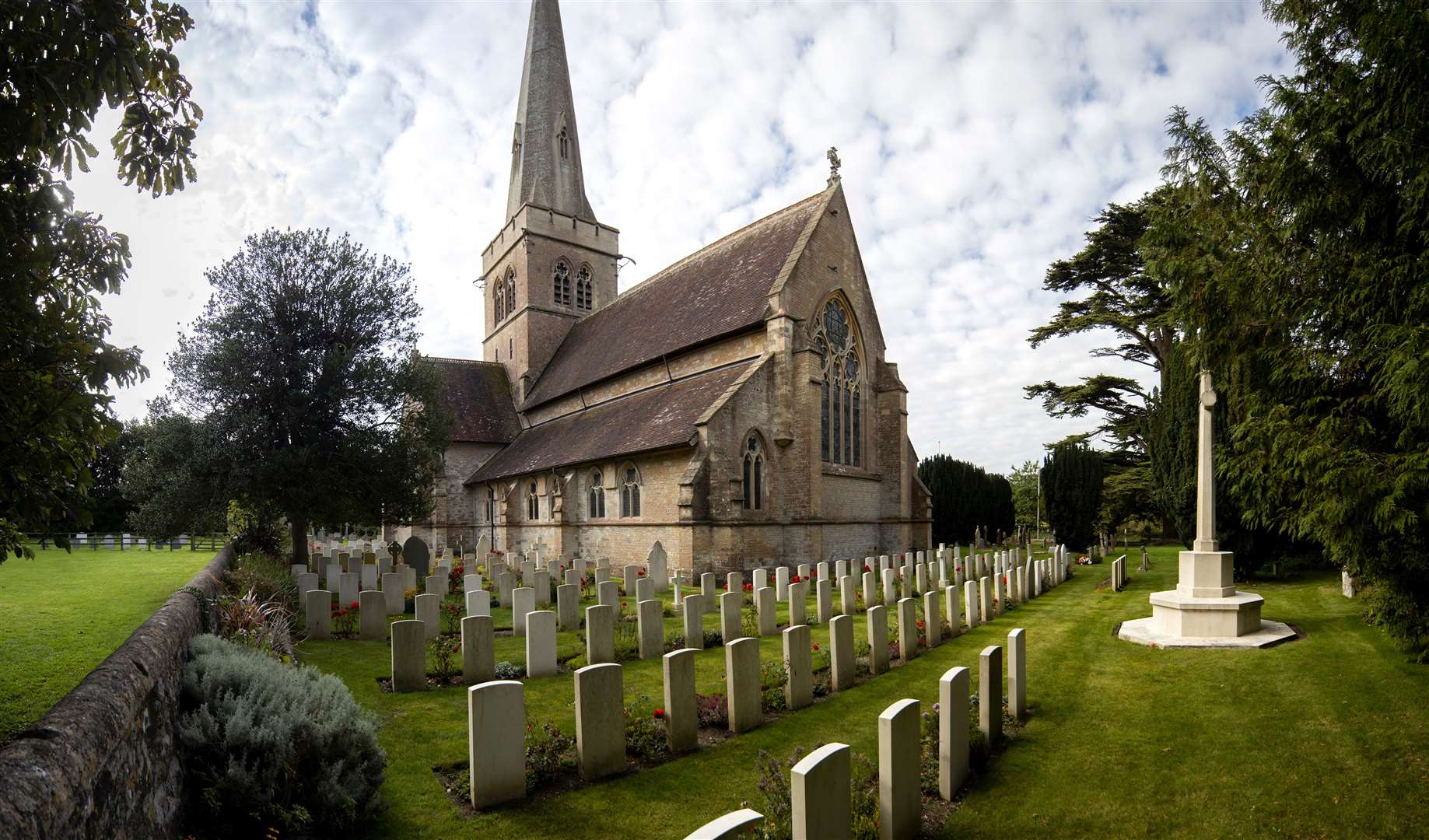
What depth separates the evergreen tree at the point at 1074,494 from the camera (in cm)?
2398

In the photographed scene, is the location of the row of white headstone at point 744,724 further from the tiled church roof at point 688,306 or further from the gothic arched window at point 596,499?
the gothic arched window at point 596,499

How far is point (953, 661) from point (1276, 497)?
512 centimetres

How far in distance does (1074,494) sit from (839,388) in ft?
30.7

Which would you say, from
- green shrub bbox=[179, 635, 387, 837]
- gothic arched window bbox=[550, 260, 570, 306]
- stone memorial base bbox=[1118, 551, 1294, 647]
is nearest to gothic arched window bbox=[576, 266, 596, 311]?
gothic arched window bbox=[550, 260, 570, 306]

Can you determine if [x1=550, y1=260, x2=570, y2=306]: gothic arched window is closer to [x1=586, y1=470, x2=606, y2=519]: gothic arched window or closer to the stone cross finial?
[x1=586, y1=470, x2=606, y2=519]: gothic arched window

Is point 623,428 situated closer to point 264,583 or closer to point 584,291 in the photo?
point 264,583

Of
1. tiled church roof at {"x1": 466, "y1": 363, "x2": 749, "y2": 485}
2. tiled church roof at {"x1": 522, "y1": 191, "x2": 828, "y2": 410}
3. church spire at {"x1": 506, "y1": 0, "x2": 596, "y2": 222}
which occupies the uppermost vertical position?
church spire at {"x1": 506, "y1": 0, "x2": 596, "y2": 222}

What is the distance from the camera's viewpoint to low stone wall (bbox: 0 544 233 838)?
8.66 ft

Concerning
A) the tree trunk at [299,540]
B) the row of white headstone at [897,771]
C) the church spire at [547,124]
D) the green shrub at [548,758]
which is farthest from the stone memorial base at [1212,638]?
the church spire at [547,124]

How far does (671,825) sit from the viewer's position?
15.6ft

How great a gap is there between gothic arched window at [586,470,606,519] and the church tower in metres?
12.4

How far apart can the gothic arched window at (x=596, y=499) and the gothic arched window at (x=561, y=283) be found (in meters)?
15.0

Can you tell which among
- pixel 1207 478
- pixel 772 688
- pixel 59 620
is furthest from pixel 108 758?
pixel 1207 478

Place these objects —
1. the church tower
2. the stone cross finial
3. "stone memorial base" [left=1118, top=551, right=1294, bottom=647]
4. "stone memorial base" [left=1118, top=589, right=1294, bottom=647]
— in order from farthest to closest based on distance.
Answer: the church tower, the stone cross finial, "stone memorial base" [left=1118, top=551, right=1294, bottom=647], "stone memorial base" [left=1118, top=589, right=1294, bottom=647]
